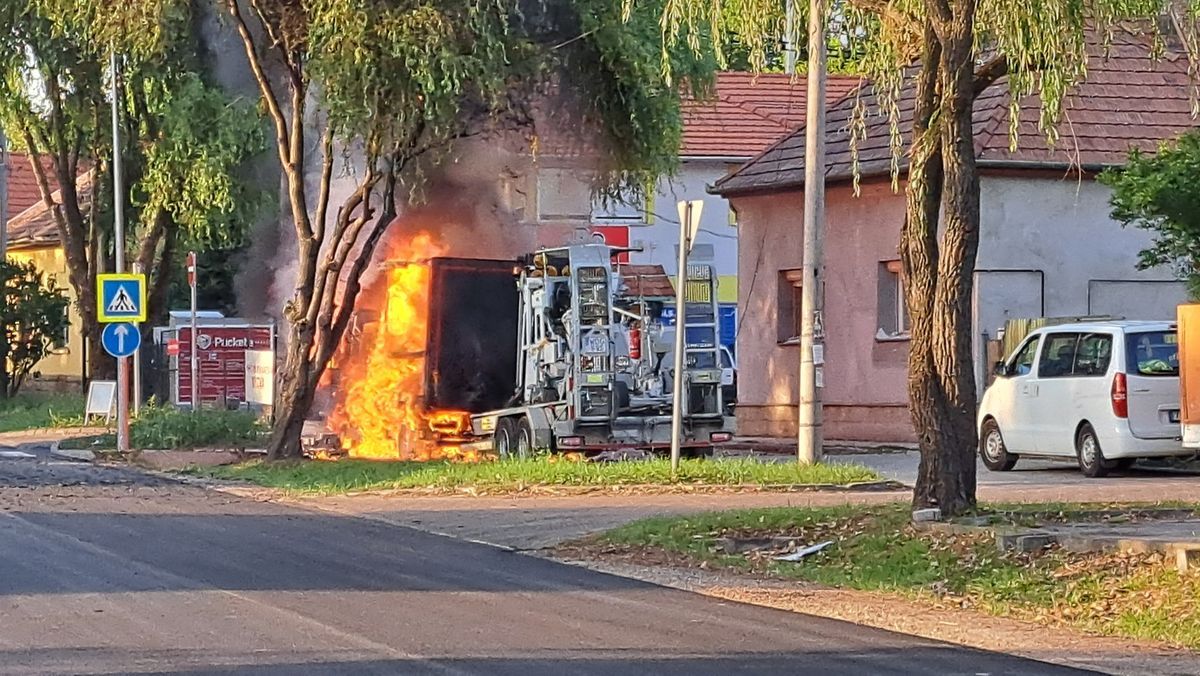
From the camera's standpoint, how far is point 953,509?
14.5m

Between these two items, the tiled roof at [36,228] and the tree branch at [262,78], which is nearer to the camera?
the tree branch at [262,78]

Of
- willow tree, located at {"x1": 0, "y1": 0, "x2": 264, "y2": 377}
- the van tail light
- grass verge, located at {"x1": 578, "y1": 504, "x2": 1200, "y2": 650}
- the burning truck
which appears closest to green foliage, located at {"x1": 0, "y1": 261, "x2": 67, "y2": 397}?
willow tree, located at {"x1": 0, "y1": 0, "x2": 264, "y2": 377}

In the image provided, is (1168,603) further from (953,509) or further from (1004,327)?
(1004,327)

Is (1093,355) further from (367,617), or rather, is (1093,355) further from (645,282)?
(367,617)

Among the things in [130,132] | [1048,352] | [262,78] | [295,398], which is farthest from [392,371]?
[130,132]

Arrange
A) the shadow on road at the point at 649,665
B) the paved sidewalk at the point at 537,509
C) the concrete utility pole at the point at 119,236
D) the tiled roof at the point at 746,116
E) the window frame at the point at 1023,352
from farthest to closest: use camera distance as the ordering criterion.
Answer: the tiled roof at the point at 746,116
the concrete utility pole at the point at 119,236
the window frame at the point at 1023,352
the paved sidewalk at the point at 537,509
the shadow on road at the point at 649,665

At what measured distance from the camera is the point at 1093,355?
69.3 feet

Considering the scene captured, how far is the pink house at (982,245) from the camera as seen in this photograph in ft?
91.6

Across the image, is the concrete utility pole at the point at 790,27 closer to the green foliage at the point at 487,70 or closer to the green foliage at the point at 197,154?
the green foliage at the point at 487,70

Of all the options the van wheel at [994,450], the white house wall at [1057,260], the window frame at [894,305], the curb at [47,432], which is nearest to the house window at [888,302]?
the window frame at [894,305]

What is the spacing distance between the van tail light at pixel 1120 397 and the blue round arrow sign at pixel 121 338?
47.4ft

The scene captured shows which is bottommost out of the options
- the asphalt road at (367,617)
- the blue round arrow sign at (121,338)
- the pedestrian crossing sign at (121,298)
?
the asphalt road at (367,617)

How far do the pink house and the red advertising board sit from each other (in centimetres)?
1137

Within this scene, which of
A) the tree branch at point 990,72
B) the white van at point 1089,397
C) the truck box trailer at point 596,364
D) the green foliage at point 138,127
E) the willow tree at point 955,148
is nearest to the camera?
the willow tree at point 955,148
